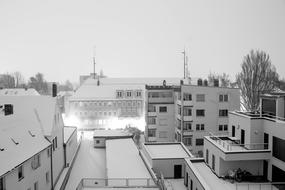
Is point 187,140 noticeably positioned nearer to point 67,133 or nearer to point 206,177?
point 67,133

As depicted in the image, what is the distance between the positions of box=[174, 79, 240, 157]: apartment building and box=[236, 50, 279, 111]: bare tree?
117 inches

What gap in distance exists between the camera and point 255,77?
3719 cm

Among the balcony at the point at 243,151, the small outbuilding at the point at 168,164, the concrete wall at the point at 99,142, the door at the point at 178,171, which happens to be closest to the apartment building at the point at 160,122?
the concrete wall at the point at 99,142

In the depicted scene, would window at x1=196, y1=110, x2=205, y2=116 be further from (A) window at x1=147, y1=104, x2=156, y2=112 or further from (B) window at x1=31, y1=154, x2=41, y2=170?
(B) window at x1=31, y1=154, x2=41, y2=170

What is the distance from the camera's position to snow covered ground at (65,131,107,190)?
26955 millimetres

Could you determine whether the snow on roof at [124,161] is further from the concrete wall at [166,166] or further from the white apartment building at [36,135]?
the white apartment building at [36,135]

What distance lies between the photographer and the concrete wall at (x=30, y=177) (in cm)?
1630

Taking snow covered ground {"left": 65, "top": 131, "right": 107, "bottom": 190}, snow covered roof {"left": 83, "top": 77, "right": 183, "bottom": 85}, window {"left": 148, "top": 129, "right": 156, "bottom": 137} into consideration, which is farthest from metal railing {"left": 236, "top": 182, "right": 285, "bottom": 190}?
snow covered roof {"left": 83, "top": 77, "right": 183, "bottom": 85}

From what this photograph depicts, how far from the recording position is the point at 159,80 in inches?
2749

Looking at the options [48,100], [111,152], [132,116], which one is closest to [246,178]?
[111,152]

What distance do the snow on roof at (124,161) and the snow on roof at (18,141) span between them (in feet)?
21.5

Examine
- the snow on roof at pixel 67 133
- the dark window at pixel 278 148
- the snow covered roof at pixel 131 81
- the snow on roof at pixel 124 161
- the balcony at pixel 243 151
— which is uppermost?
the snow covered roof at pixel 131 81

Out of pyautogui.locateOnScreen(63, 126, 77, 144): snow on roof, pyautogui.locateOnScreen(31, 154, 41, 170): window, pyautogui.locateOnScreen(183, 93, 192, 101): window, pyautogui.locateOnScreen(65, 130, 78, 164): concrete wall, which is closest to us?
pyautogui.locateOnScreen(31, 154, 41, 170): window

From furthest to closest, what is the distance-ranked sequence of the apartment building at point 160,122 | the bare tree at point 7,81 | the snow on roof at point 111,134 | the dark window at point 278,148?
the bare tree at point 7,81 → the snow on roof at point 111,134 → the apartment building at point 160,122 → the dark window at point 278,148
